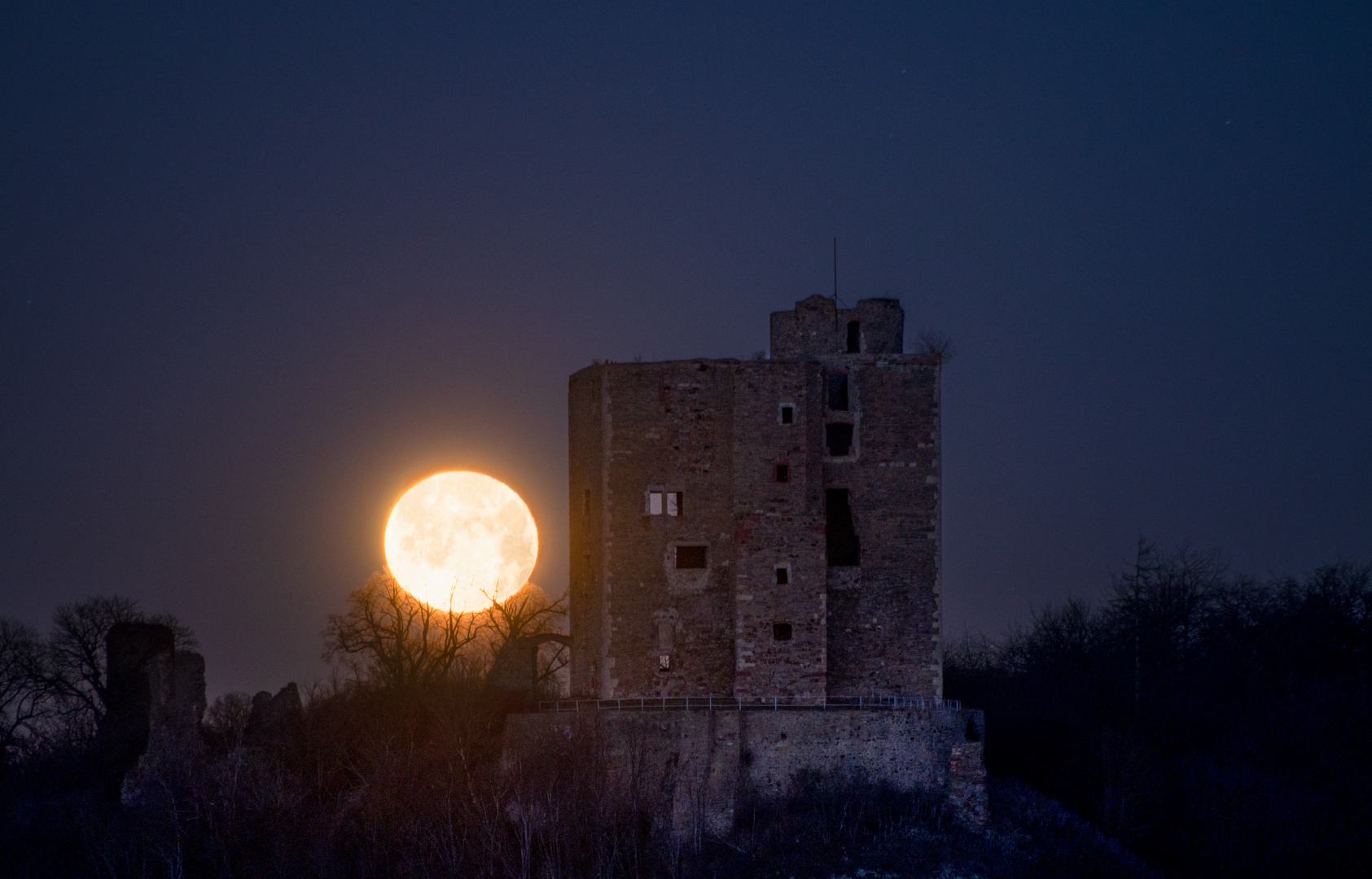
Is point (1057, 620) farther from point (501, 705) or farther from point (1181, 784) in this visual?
point (501, 705)

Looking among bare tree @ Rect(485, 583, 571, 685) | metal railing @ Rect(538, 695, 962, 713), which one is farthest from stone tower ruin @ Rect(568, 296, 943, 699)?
bare tree @ Rect(485, 583, 571, 685)

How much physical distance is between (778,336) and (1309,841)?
71.4 feet

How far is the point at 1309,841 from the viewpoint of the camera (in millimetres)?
51031

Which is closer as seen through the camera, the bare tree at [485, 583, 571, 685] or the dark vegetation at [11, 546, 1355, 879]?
the dark vegetation at [11, 546, 1355, 879]

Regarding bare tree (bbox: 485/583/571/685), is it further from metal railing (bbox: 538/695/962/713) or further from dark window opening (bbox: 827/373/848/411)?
dark window opening (bbox: 827/373/848/411)

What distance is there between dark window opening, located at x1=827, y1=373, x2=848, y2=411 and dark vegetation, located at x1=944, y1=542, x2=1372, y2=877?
13578mm

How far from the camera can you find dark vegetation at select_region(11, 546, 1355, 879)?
141 ft

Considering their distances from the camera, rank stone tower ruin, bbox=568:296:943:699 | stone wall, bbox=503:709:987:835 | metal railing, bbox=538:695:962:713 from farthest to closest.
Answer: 1. stone tower ruin, bbox=568:296:943:699
2. metal railing, bbox=538:695:962:713
3. stone wall, bbox=503:709:987:835

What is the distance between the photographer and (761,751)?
1735 inches

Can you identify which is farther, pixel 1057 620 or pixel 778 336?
pixel 1057 620

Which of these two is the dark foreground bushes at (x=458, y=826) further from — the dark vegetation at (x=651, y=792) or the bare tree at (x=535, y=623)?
the bare tree at (x=535, y=623)

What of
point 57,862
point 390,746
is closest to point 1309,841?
point 390,746

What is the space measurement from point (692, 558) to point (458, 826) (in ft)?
32.0

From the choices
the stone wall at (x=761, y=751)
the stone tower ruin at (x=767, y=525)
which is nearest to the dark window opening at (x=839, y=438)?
the stone tower ruin at (x=767, y=525)
